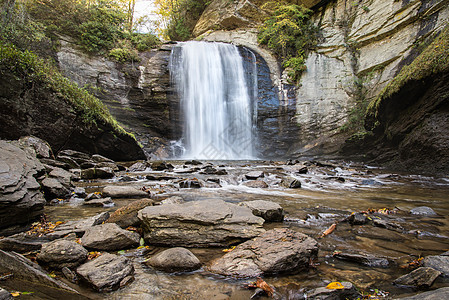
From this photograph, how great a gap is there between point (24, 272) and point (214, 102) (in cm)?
1588

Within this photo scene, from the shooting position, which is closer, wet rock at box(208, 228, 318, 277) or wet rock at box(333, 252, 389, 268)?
wet rock at box(208, 228, 318, 277)

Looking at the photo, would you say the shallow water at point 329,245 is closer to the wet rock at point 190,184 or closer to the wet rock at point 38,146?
the wet rock at point 190,184

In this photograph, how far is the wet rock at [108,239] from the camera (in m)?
1.88

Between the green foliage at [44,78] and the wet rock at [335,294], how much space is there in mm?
8980

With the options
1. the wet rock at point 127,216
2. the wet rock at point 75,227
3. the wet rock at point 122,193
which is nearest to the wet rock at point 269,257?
the wet rock at point 127,216

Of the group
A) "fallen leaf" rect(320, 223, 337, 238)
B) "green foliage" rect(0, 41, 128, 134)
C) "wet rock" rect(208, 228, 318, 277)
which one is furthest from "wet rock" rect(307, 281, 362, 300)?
"green foliage" rect(0, 41, 128, 134)

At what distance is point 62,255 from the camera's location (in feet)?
5.17

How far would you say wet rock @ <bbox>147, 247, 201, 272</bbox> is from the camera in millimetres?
1639

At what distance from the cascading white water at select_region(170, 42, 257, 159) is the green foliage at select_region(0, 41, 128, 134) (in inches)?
280

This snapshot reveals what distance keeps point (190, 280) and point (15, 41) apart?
1216 cm

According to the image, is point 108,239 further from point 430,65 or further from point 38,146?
point 430,65

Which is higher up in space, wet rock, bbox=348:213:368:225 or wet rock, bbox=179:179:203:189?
wet rock, bbox=348:213:368:225

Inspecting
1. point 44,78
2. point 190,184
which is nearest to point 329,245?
point 190,184

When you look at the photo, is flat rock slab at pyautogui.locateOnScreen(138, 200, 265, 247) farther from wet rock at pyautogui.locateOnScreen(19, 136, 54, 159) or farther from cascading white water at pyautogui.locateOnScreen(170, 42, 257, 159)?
cascading white water at pyautogui.locateOnScreen(170, 42, 257, 159)
